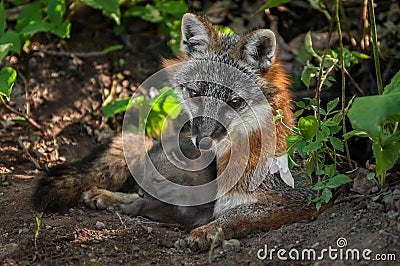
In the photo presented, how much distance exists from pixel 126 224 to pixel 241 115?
55.5 inches

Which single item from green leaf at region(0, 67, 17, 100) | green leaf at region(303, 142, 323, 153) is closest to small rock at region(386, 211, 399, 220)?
green leaf at region(303, 142, 323, 153)

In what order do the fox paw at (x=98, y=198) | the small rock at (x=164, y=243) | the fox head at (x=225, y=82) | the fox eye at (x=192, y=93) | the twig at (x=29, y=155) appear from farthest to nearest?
the twig at (x=29, y=155)
the fox paw at (x=98, y=198)
the fox eye at (x=192, y=93)
the fox head at (x=225, y=82)
the small rock at (x=164, y=243)

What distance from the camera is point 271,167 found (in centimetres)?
494

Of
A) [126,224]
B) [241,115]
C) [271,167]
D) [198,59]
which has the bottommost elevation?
[126,224]

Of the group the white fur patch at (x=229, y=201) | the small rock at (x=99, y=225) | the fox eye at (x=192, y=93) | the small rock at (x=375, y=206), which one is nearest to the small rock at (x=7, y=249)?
the small rock at (x=99, y=225)

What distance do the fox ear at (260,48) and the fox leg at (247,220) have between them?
4.25 ft

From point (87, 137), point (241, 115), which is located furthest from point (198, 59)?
point (87, 137)

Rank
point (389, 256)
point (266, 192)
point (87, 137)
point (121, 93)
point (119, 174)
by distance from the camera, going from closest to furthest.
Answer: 1. point (389, 256)
2. point (266, 192)
3. point (119, 174)
4. point (87, 137)
5. point (121, 93)

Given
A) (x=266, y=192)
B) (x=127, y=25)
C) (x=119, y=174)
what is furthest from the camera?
(x=127, y=25)

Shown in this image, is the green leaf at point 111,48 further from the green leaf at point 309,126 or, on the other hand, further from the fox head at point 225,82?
the green leaf at point 309,126

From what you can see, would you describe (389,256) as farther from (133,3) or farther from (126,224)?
(133,3)

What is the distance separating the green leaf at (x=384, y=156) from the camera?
13.1 ft

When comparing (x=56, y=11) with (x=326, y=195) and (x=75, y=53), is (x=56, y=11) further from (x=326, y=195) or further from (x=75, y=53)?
(x=326, y=195)

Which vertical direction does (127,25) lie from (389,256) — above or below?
above
